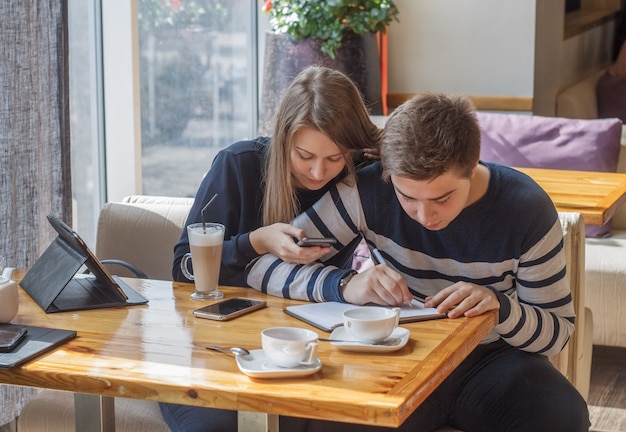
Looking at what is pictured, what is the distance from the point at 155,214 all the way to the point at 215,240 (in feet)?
2.35

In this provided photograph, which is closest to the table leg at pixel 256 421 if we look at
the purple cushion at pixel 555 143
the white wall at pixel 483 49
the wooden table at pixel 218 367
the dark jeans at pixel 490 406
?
the wooden table at pixel 218 367

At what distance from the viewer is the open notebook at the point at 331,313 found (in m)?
1.78

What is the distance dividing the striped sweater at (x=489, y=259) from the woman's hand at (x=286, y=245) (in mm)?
17

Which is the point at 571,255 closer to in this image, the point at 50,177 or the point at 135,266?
the point at 135,266

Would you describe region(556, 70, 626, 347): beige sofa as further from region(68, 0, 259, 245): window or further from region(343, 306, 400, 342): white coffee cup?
region(343, 306, 400, 342): white coffee cup

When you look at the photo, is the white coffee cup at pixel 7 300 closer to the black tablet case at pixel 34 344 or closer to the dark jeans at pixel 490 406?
the black tablet case at pixel 34 344

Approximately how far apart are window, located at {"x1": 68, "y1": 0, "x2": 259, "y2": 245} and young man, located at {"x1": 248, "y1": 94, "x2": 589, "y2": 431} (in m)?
1.74

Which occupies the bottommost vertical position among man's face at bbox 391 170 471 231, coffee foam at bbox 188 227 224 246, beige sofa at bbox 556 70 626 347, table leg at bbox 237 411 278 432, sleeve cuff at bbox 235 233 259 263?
beige sofa at bbox 556 70 626 347

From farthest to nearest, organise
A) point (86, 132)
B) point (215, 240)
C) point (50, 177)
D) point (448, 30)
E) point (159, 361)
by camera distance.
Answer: point (448, 30)
point (86, 132)
point (50, 177)
point (215, 240)
point (159, 361)

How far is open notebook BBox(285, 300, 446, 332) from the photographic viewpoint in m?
1.78

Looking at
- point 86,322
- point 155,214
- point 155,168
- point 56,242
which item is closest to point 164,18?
point 155,168

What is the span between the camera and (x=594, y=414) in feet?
10.3

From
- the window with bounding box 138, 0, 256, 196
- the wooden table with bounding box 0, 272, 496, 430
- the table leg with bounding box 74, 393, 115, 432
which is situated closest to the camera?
the wooden table with bounding box 0, 272, 496, 430

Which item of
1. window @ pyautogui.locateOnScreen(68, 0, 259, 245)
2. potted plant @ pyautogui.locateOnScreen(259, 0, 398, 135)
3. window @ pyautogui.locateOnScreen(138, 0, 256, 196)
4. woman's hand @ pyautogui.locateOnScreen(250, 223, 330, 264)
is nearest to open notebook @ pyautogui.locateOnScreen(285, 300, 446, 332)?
woman's hand @ pyautogui.locateOnScreen(250, 223, 330, 264)
